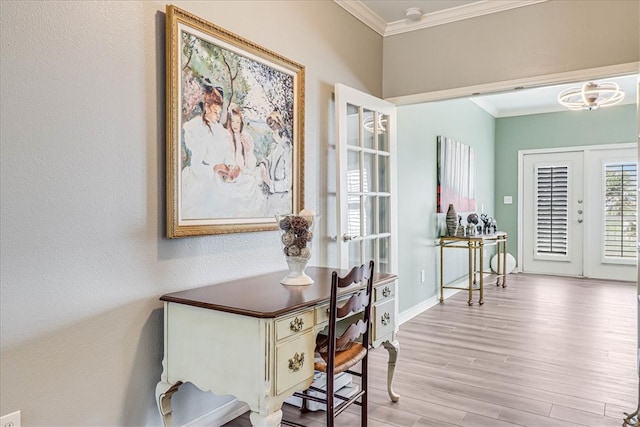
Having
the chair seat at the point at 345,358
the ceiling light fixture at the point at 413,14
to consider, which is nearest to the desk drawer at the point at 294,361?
the chair seat at the point at 345,358

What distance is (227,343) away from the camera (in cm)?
169

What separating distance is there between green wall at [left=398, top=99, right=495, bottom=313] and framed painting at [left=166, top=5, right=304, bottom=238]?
195cm

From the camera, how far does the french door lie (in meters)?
6.38

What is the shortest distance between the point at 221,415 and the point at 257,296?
33.6 inches

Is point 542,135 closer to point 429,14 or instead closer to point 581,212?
point 581,212

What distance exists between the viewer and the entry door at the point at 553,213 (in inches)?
266

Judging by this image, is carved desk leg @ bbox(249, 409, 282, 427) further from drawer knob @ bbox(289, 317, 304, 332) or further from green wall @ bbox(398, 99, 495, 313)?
green wall @ bbox(398, 99, 495, 313)

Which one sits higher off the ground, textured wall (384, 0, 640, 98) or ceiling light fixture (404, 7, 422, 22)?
ceiling light fixture (404, 7, 422, 22)

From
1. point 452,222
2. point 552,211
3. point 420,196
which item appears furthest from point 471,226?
point 552,211

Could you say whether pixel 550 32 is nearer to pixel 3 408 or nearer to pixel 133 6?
pixel 133 6

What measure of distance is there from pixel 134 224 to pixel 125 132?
38 cm

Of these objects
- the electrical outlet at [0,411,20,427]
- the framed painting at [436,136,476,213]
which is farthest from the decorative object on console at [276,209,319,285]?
the framed painting at [436,136,476,213]

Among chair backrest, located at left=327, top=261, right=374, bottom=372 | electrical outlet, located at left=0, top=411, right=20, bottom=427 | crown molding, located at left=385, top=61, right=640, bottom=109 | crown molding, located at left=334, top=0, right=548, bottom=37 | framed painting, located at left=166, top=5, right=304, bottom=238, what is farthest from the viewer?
crown molding, located at left=334, top=0, right=548, bottom=37

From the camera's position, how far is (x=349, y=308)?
1898 millimetres
